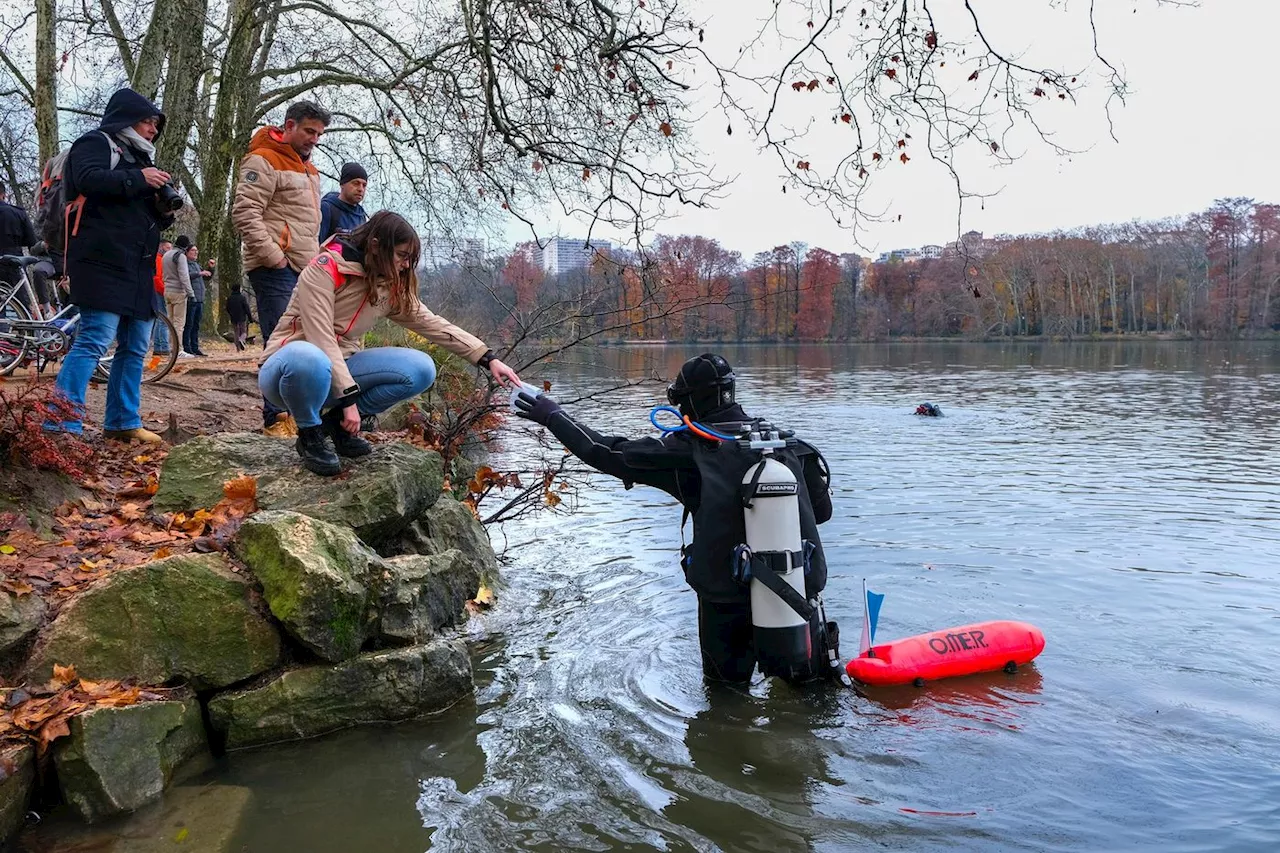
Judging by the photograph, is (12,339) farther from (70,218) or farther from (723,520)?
(723,520)

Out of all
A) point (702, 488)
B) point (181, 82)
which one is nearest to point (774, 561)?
point (702, 488)

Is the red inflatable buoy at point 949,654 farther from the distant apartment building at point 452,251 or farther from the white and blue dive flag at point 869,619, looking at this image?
the distant apartment building at point 452,251

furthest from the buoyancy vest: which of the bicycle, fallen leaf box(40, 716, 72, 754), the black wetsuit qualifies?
the bicycle

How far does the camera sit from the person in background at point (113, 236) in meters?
5.77

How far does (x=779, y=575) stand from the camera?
472cm

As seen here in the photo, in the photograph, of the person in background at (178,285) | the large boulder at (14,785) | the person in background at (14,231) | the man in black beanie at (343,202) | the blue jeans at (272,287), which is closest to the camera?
the large boulder at (14,785)

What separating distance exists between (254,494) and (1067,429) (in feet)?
59.5

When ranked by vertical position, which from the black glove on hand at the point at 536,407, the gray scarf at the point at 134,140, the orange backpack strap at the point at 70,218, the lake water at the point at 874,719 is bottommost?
the lake water at the point at 874,719

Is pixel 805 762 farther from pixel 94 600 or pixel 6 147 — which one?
pixel 6 147

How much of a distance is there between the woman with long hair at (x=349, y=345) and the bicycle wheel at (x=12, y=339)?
13.1 feet

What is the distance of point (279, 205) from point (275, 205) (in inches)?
1.1

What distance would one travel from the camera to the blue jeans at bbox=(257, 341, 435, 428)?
4.99 meters

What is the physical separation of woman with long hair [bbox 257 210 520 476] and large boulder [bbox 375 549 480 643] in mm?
819

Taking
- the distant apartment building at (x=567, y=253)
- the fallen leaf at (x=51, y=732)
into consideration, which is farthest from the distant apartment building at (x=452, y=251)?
the fallen leaf at (x=51, y=732)
